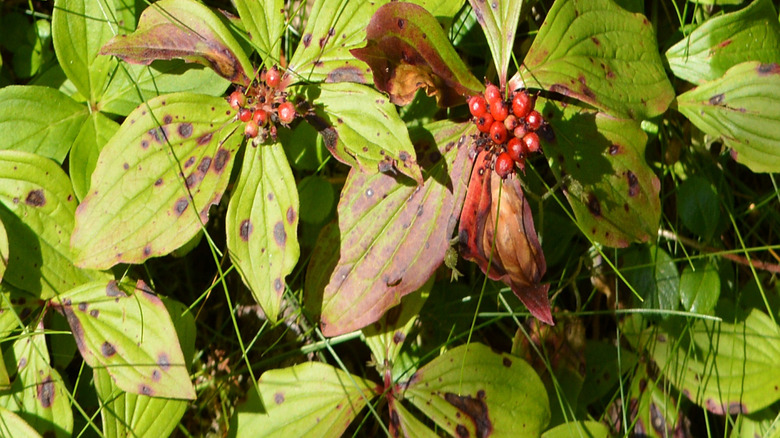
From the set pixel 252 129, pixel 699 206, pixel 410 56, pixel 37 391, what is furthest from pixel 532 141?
pixel 37 391

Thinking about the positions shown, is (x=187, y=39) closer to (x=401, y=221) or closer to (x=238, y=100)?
(x=238, y=100)

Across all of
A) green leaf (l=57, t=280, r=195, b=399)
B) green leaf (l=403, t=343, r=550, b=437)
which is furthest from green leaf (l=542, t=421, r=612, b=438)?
green leaf (l=57, t=280, r=195, b=399)

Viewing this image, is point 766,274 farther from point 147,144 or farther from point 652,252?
point 147,144

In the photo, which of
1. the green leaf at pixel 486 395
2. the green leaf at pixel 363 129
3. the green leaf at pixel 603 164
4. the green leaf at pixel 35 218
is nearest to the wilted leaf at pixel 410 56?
the green leaf at pixel 363 129

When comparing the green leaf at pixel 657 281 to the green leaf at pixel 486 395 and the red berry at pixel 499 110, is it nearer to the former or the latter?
the green leaf at pixel 486 395

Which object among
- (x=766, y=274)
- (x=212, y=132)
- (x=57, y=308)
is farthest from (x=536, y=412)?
(x=57, y=308)

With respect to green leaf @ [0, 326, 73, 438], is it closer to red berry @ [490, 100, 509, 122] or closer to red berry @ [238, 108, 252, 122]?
red berry @ [238, 108, 252, 122]
